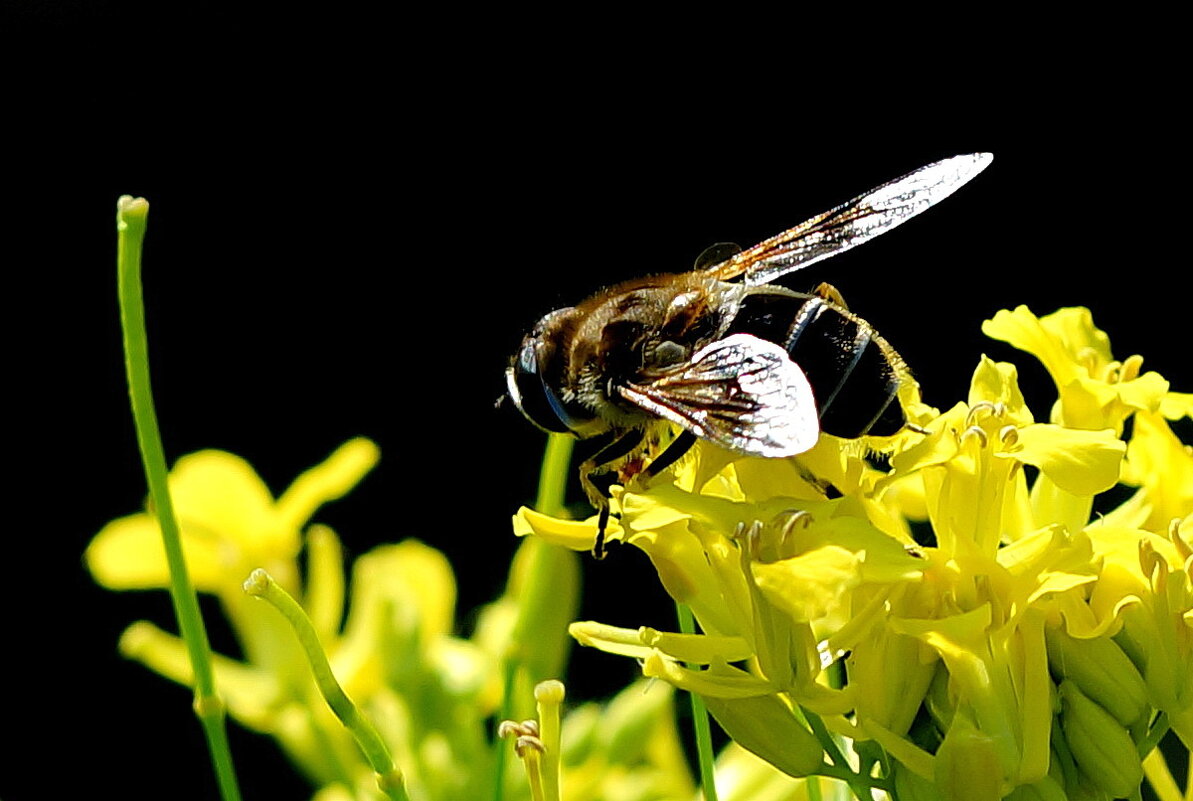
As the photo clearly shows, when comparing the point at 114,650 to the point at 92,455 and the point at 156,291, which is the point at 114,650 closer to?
the point at 92,455

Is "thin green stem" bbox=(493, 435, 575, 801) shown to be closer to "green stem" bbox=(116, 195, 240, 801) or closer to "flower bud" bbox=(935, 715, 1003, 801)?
"green stem" bbox=(116, 195, 240, 801)

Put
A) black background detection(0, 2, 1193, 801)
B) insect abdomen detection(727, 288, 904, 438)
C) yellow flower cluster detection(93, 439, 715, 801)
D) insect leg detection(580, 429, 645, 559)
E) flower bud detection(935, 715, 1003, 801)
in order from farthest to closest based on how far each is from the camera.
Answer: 1. black background detection(0, 2, 1193, 801)
2. yellow flower cluster detection(93, 439, 715, 801)
3. insect leg detection(580, 429, 645, 559)
4. insect abdomen detection(727, 288, 904, 438)
5. flower bud detection(935, 715, 1003, 801)

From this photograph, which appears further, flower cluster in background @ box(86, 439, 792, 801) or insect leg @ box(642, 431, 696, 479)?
flower cluster in background @ box(86, 439, 792, 801)

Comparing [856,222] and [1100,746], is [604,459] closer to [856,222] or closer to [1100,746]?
[856,222]

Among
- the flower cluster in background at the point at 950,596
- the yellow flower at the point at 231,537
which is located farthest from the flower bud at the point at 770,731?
the yellow flower at the point at 231,537

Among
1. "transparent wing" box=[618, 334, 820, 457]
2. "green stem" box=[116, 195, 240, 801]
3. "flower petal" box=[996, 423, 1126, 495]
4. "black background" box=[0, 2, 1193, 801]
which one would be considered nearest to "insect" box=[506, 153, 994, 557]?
"transparent wing" box=[618, 334, 820, 457]

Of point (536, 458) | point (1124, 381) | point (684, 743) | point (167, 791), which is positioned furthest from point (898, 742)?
point (536, 458)

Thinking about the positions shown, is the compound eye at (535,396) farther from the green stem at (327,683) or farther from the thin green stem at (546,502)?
the green stem at (327,683)
